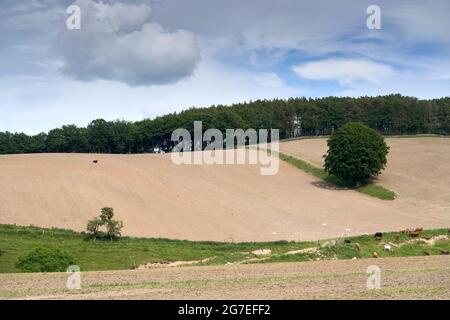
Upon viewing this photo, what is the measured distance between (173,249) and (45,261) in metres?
14.0

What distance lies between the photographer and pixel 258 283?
80.1 feet

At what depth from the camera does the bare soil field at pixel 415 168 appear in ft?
246

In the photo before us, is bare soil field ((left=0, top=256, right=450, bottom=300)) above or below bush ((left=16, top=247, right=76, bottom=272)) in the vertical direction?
above

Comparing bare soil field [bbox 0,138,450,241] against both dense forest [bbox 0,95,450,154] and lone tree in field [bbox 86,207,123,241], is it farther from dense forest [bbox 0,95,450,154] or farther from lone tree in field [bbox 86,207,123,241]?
dense forest [bbox 0,95,450,154]

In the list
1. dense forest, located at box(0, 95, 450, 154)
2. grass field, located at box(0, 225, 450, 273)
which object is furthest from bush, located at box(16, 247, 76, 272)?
dense forest, located at box(0, 95, 450, 154)

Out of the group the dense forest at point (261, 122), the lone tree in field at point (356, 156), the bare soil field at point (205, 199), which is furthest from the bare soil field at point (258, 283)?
the dense forest at point (261, 122)

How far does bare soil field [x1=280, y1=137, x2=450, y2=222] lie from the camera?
246ft

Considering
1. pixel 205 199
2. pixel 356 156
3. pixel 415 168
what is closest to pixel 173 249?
pixel 205 199

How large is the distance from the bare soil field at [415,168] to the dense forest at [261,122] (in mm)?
32166

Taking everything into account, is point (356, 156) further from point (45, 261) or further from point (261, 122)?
point (261, 122)

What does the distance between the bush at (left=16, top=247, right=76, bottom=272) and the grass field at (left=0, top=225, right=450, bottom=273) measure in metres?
1.69
